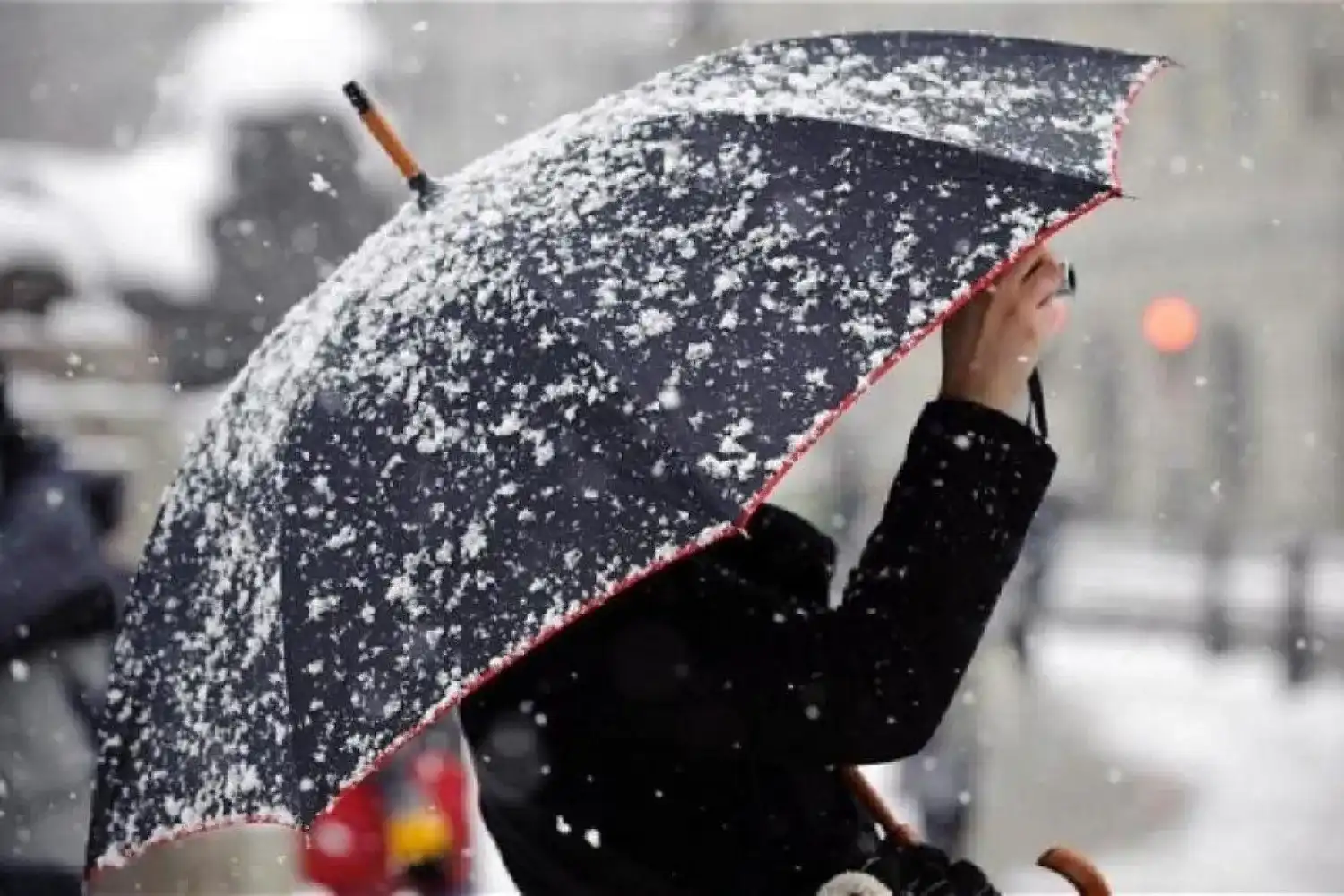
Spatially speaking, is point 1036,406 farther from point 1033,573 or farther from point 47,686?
point 1033,573

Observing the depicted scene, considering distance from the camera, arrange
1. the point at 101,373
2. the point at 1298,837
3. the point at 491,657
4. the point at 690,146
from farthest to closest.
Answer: the point at 1298,837
the point at 101,373
the point at 690,146
the point at 491,657

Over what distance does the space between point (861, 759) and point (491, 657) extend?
44cm

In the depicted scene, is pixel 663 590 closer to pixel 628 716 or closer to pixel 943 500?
pixel 628 716

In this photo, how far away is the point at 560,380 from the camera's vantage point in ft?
5.97

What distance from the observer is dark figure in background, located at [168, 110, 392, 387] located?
944cm

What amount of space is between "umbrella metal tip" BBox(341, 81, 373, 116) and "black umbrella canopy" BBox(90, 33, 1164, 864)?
0.58ft

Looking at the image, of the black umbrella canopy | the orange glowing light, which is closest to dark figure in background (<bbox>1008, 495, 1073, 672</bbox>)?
the orange glowing light

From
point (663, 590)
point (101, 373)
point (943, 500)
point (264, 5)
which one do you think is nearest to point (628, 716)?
point (663, 590)

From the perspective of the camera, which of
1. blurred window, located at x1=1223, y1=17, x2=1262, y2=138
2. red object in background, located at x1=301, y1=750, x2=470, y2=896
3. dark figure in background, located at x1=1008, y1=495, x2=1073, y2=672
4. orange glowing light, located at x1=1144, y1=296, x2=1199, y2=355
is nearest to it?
red object in background, located at x1=301, y1=750, x2=470, y2=896

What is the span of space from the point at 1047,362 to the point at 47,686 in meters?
20.1

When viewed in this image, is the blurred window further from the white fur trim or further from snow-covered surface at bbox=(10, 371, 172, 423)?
the white fur trim

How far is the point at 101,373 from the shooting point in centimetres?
691

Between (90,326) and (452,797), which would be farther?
(90,326)

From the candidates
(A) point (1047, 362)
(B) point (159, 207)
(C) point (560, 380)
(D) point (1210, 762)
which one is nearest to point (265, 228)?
(B) point (159, 207)
